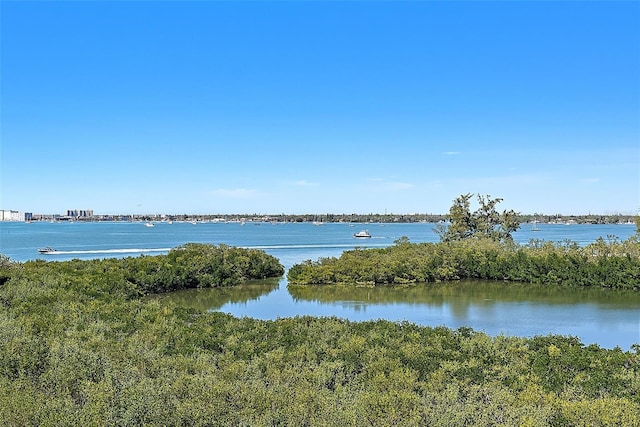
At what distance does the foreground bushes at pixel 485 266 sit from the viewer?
32.2 meters

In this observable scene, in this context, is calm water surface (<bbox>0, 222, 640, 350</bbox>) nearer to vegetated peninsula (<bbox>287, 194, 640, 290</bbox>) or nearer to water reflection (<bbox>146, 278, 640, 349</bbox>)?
water reflection (<bbox>146, 278, 640, 349</bbox>)

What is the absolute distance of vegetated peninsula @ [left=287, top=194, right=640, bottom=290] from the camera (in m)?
32.2

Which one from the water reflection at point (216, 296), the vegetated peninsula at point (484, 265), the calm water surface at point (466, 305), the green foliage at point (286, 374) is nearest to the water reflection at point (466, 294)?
the calm water surface at point (466, 305)

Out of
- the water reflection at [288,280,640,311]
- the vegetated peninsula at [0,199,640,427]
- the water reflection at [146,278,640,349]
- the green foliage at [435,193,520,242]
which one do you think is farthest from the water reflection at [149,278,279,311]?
the green foliage at [435,193,520,242]

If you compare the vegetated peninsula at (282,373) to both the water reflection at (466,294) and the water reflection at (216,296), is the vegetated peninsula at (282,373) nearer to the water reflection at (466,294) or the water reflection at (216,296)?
the water reflection at (216,296)

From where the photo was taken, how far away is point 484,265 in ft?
117

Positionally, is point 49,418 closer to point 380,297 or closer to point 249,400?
point 249,400

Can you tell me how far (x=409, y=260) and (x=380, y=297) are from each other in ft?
20.3

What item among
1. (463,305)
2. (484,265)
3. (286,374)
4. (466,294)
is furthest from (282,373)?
(484,265)

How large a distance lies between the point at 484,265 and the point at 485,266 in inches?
3.6

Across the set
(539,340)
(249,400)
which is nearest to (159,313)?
(249,400)

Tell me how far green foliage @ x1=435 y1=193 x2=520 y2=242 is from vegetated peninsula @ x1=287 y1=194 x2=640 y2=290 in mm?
A: 10220

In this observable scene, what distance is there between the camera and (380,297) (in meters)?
29.1

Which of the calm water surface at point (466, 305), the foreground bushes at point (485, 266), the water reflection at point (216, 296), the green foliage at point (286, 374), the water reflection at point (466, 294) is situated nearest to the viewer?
the green foliage at point (286, 374)
